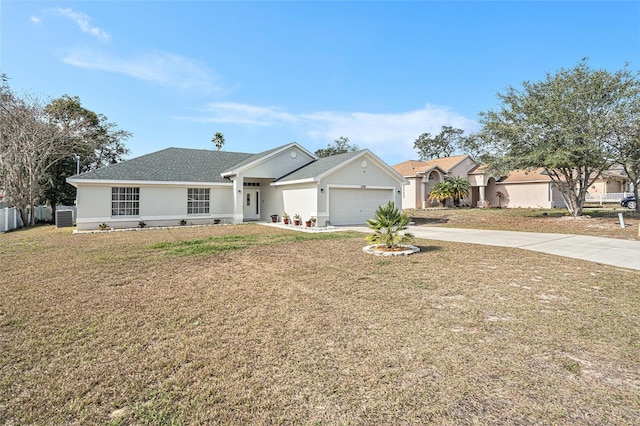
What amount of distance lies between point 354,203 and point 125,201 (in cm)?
1356

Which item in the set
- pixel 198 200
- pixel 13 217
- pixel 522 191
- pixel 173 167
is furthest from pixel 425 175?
pixel 13 217

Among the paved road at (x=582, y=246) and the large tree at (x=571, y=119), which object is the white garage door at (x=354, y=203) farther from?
the large tree at (x=571, y=119)

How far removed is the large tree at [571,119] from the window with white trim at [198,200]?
19.9m

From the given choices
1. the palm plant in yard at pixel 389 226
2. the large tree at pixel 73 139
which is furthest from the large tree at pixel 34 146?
the palm plant in yard at pixel 389 226

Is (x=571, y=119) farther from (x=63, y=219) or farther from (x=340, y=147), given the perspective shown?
(x=340, y=147)

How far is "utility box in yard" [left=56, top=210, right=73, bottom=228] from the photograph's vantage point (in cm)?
1967

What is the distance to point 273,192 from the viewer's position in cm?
2295

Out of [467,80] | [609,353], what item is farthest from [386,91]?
[609,353]

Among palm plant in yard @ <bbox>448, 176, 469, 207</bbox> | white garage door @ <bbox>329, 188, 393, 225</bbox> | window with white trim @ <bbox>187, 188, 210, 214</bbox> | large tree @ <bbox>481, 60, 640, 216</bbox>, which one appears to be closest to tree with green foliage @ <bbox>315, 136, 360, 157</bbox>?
palm plant in yard @ <bbox>448, 176, 469, 207</bbox>

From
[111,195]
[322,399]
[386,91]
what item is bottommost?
[322,399]

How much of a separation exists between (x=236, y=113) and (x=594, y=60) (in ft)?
78.8

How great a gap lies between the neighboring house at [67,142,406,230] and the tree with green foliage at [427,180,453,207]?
12266 millimetres

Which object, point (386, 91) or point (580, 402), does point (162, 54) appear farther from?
point (580, 402)

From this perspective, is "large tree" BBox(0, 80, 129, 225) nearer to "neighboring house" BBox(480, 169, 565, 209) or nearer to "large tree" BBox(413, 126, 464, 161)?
A: "neighboring house" BBox(480, 169, 565, 209)
